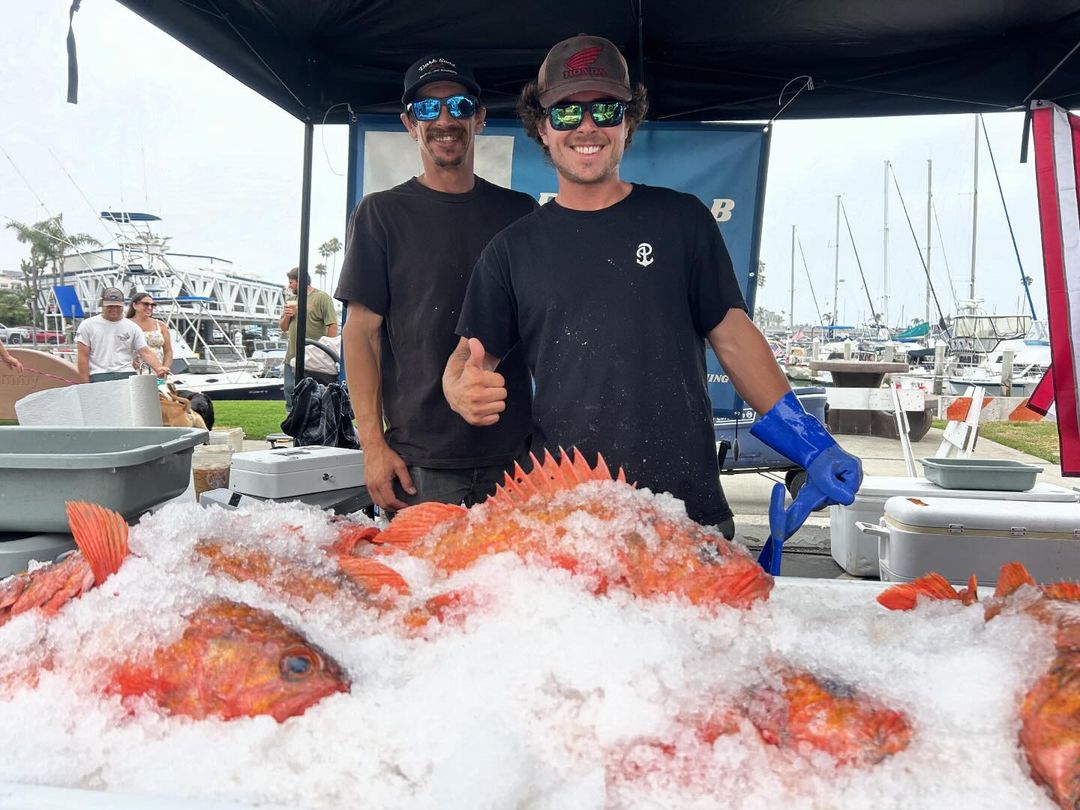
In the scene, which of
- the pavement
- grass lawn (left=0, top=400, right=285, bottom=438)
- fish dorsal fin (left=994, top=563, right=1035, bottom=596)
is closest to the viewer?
fish dorsal fin (left=994, top=563, right=1035, bottom=596)

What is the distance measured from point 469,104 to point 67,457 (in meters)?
1.66

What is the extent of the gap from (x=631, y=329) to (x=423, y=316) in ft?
2.81

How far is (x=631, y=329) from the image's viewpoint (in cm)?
195

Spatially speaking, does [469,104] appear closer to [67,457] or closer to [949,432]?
[67,457]

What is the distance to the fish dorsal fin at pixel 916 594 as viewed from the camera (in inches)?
48.7

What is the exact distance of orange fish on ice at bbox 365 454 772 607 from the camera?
1149 millimetres

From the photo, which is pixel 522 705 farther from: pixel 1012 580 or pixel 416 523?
pixel 1012 580

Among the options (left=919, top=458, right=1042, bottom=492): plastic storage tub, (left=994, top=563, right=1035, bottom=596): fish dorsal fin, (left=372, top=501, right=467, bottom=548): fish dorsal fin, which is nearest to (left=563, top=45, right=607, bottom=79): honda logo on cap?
(left=372, top=501, right=467, bottom=548): fish dorsal fin

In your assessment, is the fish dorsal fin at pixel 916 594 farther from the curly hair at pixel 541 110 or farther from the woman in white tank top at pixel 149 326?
the woman in white tank top at pixel 149 326

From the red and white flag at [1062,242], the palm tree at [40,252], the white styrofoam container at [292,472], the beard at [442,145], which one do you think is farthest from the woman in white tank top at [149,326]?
the palm tree at [40,252]

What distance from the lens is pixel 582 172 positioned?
6.52ft

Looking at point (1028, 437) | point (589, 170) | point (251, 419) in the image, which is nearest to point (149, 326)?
point (251, 419)

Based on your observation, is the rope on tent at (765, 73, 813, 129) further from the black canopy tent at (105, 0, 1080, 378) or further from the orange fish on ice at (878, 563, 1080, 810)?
the orange fish on ice at (878, 563, 1080, 810)

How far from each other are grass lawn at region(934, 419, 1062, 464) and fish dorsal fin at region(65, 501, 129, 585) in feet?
33.0
